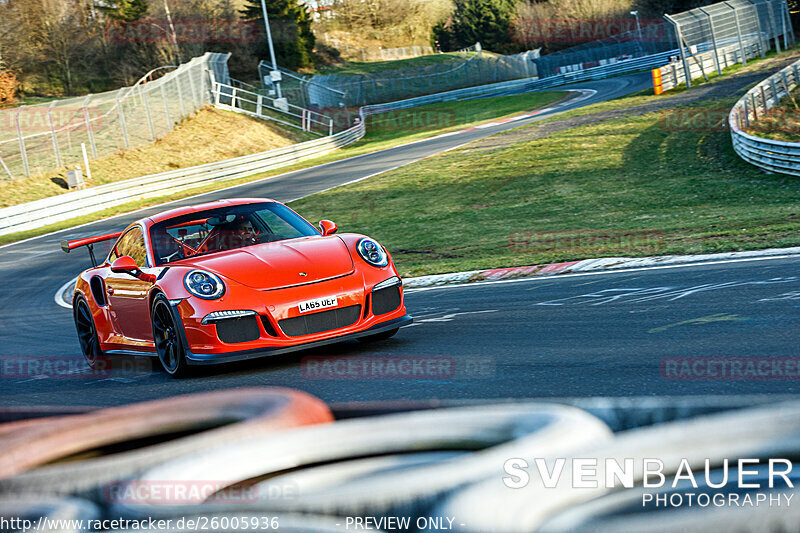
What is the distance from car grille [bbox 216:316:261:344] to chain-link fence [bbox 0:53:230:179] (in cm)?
2795

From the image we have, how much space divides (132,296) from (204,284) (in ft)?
4.12

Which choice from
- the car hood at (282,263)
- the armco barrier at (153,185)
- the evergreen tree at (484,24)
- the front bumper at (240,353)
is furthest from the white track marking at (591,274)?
the evergreen tree at (484,24)

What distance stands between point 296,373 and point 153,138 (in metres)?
35.5

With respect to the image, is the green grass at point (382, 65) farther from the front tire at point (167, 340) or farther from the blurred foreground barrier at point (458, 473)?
the blurred foreground barrier at point (458, 473)

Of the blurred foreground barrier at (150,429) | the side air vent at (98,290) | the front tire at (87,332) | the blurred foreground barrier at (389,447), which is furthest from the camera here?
the front tire at (87,332)

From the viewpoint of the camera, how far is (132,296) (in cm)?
769

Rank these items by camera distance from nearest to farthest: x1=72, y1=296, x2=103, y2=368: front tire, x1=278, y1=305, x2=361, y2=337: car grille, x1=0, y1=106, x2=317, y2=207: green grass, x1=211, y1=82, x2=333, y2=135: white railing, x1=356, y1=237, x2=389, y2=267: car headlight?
x1=278, y1=305, x2=361, y2=337: car grille < x1=356, y1=237, x2=389, y2=267: car headlight < x1=72, y1=296, x2=103, y2=368: front tire < x1=0, y1=106, x2=317, y2=207: green grass < x1=211, y1=82, x2=333, y2=135: white railing

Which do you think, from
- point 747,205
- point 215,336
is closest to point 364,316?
point 215,336

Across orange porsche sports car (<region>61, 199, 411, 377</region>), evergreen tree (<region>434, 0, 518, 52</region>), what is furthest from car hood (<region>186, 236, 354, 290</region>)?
evergreen tree (<region>434, 0, 518, 52</region>)

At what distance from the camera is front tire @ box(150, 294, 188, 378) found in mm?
6816

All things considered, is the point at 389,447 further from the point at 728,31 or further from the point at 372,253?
the point at 728,31

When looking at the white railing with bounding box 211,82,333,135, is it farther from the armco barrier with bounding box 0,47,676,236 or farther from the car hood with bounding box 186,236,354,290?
the car hood with bounding box 186,236,354,290

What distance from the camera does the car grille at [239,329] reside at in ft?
→ 21.6

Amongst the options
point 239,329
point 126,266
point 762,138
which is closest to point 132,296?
point 126,266
